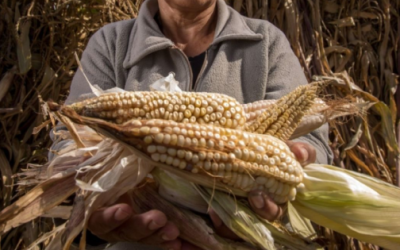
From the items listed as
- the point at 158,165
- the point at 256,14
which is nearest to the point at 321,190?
the point at 158,165

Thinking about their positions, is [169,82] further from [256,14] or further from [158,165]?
[256,14]

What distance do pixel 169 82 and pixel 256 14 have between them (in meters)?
1.26

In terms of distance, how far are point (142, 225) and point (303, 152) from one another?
15.9 inches

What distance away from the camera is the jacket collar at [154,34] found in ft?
5.32

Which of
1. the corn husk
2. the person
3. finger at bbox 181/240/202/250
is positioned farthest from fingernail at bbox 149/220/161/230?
the person

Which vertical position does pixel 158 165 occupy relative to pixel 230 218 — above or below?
above

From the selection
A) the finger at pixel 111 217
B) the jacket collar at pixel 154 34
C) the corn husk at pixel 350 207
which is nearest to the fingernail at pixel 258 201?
the corn husk at pixel 350 207

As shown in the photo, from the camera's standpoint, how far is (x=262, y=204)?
1.04 metres

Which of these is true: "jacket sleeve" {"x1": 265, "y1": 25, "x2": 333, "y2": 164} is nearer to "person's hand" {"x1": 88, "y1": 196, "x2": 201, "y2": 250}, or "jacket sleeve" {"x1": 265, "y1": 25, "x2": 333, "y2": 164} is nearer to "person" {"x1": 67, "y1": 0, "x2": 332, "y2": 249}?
"person" {"x1": 67, "y1": 0, "x2": 332, "y2": 249}

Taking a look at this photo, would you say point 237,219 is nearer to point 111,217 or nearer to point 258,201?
point 258,201

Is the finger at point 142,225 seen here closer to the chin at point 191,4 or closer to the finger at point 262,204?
the finger at point 262,204

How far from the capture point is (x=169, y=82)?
4.00 feet

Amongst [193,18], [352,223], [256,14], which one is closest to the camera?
[352,223]

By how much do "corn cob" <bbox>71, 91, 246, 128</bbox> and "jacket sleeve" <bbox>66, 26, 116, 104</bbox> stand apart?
606 millimetres
